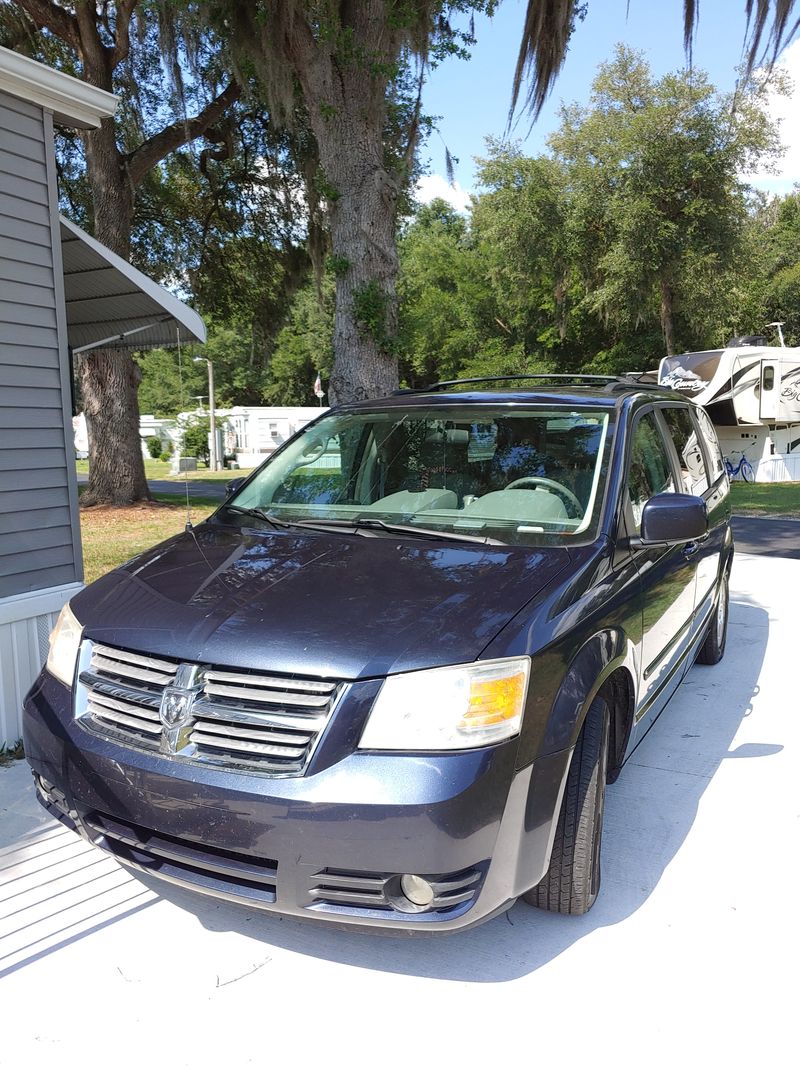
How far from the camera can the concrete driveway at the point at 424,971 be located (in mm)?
2189

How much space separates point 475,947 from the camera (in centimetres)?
259

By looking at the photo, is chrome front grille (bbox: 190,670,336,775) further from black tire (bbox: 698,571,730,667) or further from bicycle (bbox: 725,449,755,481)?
bicycle (bbox: 725,449,755,481)

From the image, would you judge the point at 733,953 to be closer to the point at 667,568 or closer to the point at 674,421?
the point at 667,568

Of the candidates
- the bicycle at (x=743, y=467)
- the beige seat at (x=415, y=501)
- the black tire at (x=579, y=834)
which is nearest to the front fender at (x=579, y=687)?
the black tire at (x=579, y=834)

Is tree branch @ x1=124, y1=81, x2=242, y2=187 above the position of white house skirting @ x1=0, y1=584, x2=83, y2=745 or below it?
above

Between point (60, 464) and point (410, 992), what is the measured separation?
11.7 ft

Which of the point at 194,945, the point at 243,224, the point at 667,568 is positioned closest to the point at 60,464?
the point at 194,945

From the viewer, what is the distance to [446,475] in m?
3.63

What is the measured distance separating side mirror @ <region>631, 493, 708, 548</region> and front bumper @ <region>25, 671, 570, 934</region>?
1.04 meters

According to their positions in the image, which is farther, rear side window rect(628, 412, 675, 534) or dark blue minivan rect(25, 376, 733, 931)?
rear side window rect(628, 412, 675, 534)

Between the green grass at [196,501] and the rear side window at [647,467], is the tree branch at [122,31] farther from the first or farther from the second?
the rear side window at [647,467]

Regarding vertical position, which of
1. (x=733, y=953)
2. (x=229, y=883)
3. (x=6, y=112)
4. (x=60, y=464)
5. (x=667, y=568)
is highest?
(x=6, y=112)

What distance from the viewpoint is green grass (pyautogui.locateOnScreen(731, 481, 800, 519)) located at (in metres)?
15.0

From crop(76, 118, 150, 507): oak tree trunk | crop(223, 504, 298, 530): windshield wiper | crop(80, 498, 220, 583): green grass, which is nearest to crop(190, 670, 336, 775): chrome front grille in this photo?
crop(223, 504, 298, 530): windshield wiper
